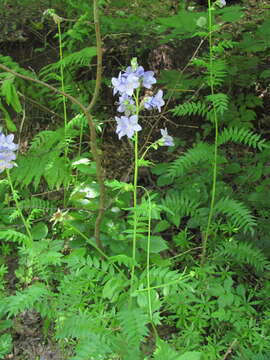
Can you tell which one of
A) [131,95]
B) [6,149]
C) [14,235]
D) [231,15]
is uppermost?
[231,15]

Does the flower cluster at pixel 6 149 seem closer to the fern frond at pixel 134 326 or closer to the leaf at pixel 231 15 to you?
the fern frond at pixel 134 326

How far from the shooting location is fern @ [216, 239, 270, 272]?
2273 millimetres

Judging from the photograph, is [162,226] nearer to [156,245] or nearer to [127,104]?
[156,245]

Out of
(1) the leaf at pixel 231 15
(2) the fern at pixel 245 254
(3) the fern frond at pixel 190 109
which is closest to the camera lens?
(2) the fern at pixel 245 254

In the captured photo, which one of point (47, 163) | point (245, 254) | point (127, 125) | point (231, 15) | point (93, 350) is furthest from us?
point (47, 163)

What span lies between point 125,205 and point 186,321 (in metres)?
0.72

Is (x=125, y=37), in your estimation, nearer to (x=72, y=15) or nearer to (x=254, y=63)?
(x=72, y=15)

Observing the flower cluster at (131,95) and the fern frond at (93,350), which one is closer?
the fern frond at (93,350)

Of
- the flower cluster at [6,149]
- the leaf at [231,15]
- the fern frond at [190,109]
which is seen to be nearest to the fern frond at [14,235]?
the flower cluster at [6,149]

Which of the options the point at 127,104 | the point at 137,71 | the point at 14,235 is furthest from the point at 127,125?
the point at 14,235

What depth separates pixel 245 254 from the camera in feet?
7.55

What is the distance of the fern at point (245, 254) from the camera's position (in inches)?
89.5

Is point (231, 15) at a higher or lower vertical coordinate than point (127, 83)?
higher

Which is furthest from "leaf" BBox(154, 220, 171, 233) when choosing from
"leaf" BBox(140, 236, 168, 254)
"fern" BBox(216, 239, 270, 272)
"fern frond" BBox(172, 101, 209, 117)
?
"fern frond" BBox(172, 101, 209, 117)
